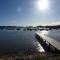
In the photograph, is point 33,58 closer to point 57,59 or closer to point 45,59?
point 45,59

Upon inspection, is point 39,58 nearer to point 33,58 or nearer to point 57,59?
point 33,58

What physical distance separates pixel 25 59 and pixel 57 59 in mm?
3525

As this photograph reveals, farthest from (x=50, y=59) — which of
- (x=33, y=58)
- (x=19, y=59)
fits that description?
(x=19, y=59)

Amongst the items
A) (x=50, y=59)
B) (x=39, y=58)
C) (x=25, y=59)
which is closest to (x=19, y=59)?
(x=25, y=59)

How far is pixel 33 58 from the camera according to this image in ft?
52.2

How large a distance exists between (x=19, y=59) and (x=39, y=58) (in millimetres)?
2290

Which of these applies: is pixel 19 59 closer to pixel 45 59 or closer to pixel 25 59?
pixel 25 59

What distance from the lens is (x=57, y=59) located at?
1566cm

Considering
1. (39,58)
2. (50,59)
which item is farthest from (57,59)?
(39,58)

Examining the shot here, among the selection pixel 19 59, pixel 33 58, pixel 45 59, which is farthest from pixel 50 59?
pixel 19 59

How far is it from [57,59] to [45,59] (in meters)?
1.32

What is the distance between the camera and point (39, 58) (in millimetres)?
15672

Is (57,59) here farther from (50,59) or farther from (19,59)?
(19,59)

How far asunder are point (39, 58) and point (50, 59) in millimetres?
1227
